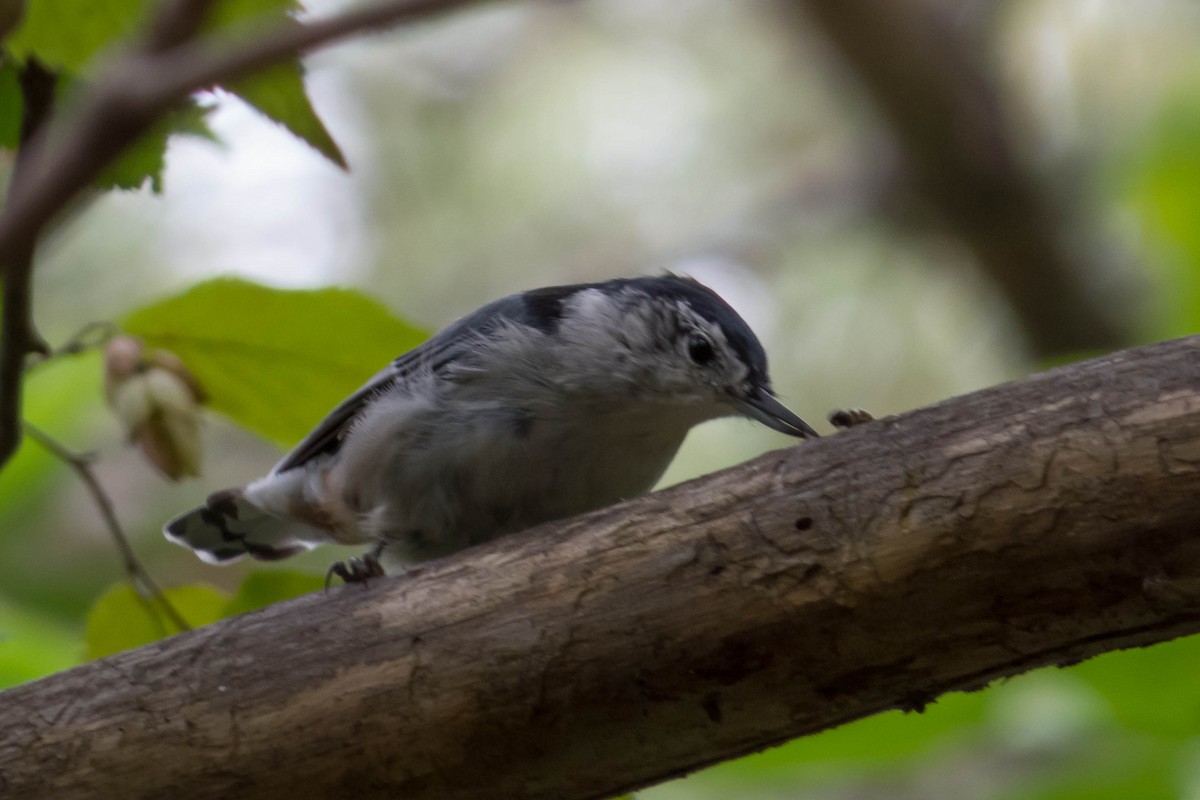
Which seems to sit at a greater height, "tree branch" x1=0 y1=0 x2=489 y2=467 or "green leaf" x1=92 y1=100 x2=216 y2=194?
"green leaf" x1=92 y1=100 x2=216 y2=194

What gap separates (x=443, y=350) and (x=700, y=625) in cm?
100

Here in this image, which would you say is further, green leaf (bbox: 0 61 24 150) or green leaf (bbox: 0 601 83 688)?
green leaf (bbox: 0 601 83 688)

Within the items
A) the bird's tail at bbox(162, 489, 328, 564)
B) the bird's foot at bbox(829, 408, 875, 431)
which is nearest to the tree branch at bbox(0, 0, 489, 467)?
the bird's foot at bbox(829, 408, 875, 431)

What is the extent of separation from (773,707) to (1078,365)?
0.52 m

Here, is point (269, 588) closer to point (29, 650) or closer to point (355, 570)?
point (355, 570)

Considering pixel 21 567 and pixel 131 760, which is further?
pixel 21 567

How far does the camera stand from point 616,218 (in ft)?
16.6

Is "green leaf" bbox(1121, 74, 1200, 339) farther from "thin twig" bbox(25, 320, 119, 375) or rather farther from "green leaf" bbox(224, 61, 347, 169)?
"thin twig" bbox(25, 320, 119, 375)

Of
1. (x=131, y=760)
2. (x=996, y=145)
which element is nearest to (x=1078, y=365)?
(x=131, y=760)

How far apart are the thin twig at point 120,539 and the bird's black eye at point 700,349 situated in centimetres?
94

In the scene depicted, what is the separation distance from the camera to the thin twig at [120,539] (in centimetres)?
193

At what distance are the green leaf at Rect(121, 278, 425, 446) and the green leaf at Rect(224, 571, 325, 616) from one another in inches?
8.1

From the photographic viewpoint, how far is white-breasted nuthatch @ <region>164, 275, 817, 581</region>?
2.17 metres

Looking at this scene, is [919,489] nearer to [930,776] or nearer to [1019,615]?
[1019,615]
